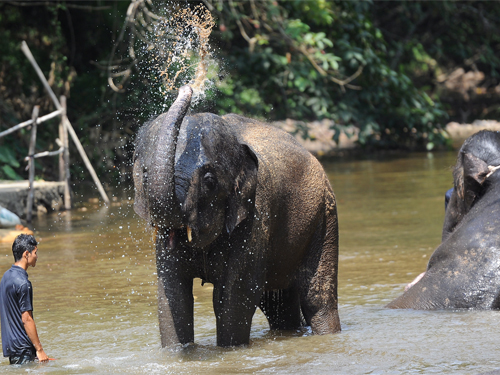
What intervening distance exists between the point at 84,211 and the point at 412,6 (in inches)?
429

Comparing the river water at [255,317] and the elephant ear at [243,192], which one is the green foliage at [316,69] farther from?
the elephant ear at [243,192]

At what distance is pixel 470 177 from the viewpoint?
17.4 ft

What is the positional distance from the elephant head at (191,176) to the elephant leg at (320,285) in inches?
36.6

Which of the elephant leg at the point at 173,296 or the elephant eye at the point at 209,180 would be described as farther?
the elephant leg at the point at 173,296

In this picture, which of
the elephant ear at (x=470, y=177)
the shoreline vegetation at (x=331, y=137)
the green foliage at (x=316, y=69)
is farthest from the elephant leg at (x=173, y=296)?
the shoreline vegetation at (x=331, y=137)

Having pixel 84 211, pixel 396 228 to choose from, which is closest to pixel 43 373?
pixel 396 228

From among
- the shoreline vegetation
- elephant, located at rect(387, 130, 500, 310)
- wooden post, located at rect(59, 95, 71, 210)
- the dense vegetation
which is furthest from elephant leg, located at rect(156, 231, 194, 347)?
the shoreline vegetation

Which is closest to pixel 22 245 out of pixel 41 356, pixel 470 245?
pixel 41 356

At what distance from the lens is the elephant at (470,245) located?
4.88 meters

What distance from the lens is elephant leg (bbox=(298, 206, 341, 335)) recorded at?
490 centimetres

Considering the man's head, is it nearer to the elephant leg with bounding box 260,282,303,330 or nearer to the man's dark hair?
the man's dark hair

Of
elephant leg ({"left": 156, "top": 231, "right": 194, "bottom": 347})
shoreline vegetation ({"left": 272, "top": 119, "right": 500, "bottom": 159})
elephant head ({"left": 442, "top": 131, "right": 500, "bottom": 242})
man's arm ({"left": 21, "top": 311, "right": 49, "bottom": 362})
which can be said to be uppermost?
elephant head ({"left": 442, "top": 131, "right": 500, "bottom": 242})

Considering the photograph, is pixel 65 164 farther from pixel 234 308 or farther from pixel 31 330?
pixel 234 308

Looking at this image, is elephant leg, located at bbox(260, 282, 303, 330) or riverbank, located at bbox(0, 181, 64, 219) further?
riverbank, located at bbox(0, 181, 64, 219)
